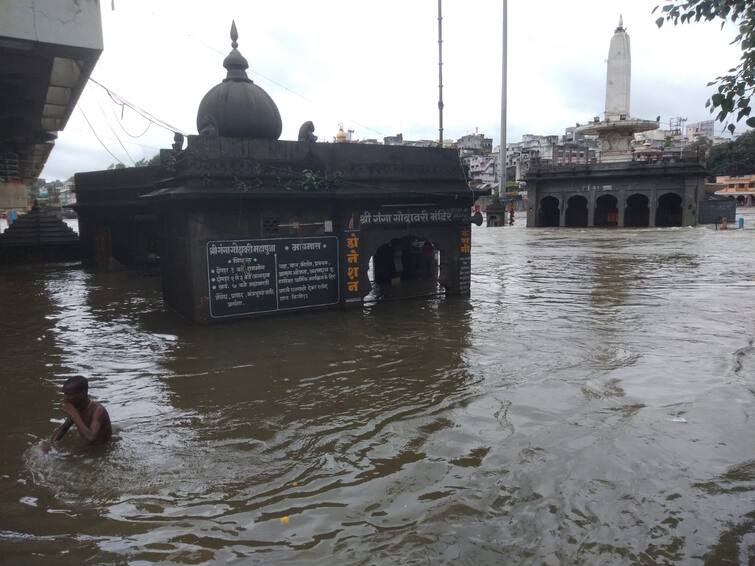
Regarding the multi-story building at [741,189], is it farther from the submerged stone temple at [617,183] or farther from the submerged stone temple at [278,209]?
the submerged stone temple at [278,209]

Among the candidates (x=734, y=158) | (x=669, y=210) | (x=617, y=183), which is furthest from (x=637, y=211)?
(x=734, y=158)

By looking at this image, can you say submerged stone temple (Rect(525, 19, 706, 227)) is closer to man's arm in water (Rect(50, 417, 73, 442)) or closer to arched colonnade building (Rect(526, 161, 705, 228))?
arched colonnade building (Rect(526, 161, 705, 228))

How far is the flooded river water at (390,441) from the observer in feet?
13.4

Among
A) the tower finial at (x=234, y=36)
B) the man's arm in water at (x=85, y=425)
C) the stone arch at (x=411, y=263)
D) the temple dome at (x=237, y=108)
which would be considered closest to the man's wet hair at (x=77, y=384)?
the man's arm in water at (x=85, y=425)

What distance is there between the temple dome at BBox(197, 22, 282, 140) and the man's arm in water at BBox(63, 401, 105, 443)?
6.73m

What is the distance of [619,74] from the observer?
170ft

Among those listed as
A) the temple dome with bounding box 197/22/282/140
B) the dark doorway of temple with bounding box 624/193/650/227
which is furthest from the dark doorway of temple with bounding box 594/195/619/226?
the temple dome with bounding box 197/22/282/140

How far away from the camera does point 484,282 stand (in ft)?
55.2

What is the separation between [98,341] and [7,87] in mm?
9525

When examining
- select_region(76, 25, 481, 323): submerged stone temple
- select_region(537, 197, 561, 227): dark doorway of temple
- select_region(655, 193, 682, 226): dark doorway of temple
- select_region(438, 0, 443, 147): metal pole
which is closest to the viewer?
select_region(76, 25, 481, 323): submerged stone temple

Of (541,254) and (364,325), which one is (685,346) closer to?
(364,325)

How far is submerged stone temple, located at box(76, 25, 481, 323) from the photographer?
10414mm

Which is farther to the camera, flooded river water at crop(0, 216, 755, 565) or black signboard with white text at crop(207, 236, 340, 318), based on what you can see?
black signboard with white text at crop(207, 236, 340, 318)

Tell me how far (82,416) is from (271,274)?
19.2 ft
